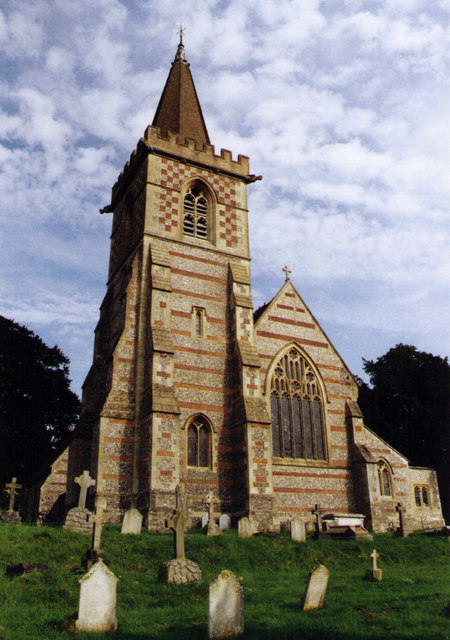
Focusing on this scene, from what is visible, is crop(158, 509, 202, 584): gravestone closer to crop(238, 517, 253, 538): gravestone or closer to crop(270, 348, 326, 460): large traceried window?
crop(238, 517, 253, 538): gravestone

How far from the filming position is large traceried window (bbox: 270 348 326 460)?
71.3 ft

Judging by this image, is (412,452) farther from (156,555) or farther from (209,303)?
(156,555)

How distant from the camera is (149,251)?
22281 mm

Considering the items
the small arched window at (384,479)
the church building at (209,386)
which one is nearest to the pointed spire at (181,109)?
the church building at (209,386)

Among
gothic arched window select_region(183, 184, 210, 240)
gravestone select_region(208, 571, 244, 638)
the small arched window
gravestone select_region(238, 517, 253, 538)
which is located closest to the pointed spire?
gothic arched window select_region(183, 184, 210, 240)

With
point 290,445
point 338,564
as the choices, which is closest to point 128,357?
point 290,445

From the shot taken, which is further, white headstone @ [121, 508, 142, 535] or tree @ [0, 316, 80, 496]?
tree @ [0, 316, 80, 496]

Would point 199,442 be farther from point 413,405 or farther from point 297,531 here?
point 413,405

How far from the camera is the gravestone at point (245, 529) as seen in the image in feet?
52.1

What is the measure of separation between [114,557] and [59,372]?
21.2 meters

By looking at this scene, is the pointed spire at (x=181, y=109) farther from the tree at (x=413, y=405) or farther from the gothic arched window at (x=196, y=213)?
the tree at (x=413, y=405)

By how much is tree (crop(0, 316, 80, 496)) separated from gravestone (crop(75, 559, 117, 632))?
869 inches

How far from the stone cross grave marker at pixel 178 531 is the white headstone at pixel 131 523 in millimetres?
3620

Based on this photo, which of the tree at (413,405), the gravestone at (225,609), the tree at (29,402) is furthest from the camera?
the tree at (413,405)
